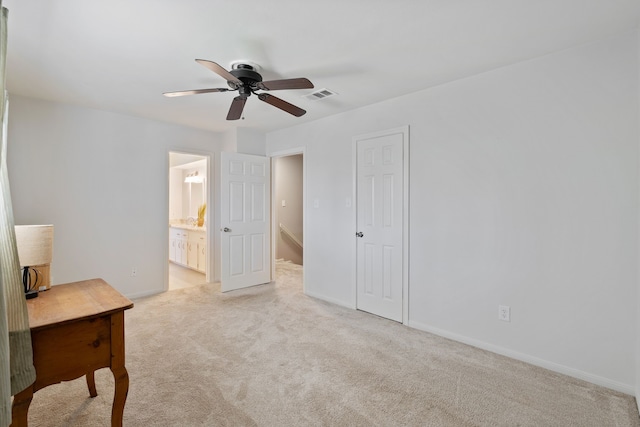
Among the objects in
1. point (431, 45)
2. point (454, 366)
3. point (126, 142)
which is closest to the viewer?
point (431, 45)

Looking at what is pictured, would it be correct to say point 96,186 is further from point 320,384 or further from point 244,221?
point 320,384

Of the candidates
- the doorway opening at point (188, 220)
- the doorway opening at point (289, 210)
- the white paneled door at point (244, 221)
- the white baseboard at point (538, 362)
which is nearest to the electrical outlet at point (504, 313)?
the white baseboard at point (538, 362)

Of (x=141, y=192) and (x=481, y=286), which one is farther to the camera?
(x=141, y=192)

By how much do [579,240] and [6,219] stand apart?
3.23m

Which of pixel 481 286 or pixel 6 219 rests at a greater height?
pixel 6 219

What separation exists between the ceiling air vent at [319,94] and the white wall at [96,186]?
7.41 feet

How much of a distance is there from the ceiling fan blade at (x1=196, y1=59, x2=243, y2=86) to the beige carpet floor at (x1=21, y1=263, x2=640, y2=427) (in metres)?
2.15

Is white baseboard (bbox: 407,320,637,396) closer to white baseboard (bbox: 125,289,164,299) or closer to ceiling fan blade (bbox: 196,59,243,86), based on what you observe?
ceiling fan blade (bbox: 196,59,243,86)

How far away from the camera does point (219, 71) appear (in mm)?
2080

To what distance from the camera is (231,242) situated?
4.39 m

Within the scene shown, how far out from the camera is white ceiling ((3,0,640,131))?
183 centimetres

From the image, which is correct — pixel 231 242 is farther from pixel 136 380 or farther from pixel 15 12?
pixel 15 12

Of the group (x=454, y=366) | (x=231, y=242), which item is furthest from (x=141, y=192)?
(x=454, y=366)

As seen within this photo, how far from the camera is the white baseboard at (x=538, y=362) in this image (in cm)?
209
